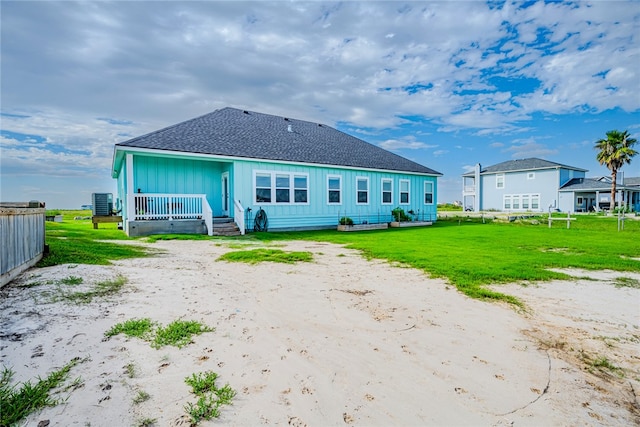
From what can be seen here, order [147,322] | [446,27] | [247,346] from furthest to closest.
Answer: [446,27] < [147,322] < [247,346]

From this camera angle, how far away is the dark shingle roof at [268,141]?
13.5 m

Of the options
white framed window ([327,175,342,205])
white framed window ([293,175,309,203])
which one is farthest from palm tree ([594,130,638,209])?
white framed window ([293,175,309,203])

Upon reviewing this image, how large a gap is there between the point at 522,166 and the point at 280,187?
35.5 m

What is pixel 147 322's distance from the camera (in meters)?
3.34

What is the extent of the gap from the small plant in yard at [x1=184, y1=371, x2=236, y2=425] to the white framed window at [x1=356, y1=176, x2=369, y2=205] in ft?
53.7

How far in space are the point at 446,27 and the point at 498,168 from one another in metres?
33.4

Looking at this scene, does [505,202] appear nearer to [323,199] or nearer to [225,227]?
[323,199]

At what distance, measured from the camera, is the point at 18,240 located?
4.99 meters

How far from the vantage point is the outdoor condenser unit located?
52.1ft

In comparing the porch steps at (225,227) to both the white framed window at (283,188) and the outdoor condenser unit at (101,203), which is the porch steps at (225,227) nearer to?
the white framed window at (283,188)

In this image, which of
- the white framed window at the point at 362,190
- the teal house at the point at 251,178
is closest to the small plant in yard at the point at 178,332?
the teal house at the point at 251,178

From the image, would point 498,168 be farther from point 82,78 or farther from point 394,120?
point 82,78

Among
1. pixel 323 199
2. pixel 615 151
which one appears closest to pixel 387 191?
pixel 323 199

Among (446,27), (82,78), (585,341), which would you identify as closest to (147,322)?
(585,341)
